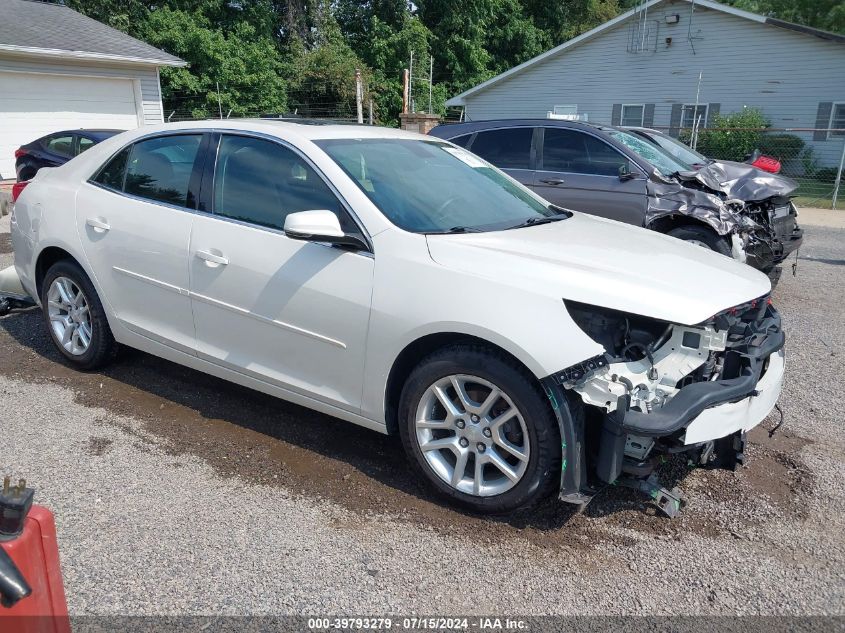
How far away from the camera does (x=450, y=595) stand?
2.68 metres

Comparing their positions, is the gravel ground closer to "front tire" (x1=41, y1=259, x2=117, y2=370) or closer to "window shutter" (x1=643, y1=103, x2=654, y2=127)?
"front tire" (x1=41, y1=259, x2=117, y2=370)

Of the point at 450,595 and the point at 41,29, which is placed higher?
the point at 41,29

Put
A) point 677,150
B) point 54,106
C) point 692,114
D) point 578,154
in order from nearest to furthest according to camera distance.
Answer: point 578,154, point 677,150, point 54,106, point 692,114

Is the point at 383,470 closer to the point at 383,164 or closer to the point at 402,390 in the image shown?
the point at 402,390

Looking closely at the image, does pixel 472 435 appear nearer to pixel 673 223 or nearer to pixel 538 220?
pixel 538 220

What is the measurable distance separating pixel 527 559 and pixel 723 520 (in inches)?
39.8

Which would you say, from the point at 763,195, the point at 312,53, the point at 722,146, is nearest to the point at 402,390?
the point at 763,195

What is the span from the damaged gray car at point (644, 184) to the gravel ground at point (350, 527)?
3118mm

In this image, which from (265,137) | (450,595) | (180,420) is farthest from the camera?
(180,420)

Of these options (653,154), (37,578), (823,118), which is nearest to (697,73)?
(823,118)

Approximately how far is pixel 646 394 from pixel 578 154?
5.71m

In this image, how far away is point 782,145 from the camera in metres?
20.8

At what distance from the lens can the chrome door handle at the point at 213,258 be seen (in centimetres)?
373

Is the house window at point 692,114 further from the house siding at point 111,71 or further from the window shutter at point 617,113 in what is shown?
the house siding at point 111,71
